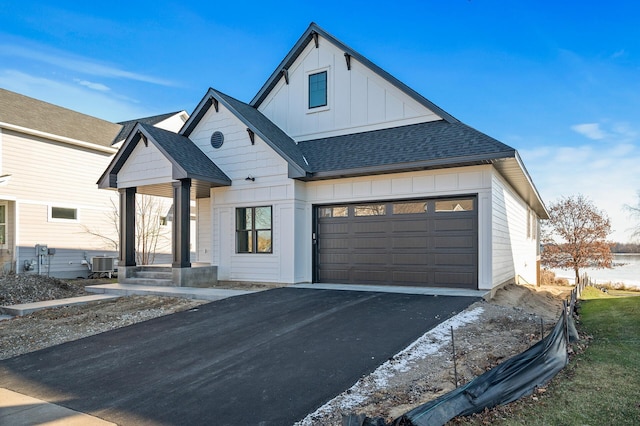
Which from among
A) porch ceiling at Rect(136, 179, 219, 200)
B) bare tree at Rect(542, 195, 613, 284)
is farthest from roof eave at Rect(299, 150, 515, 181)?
bare tree at Rect(542, 195, 613, 284)

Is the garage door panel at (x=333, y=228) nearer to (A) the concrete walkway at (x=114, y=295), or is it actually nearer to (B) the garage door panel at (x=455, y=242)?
(B) the garage door panel at (x=455, y=242)

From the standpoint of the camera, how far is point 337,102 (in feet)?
43.1

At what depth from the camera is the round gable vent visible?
12.9 meters

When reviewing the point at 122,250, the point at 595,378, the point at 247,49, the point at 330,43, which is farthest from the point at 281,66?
the point at 595,378

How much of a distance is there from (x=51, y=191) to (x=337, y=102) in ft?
40.0

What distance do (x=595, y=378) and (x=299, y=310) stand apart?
5015mm

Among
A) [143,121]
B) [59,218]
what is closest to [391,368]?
[59,218]

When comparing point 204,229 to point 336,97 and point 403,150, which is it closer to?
point 336,97

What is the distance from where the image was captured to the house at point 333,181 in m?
10.3

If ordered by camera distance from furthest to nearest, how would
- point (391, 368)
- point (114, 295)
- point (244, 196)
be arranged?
point (244, 196)
point (114, 295)
point (391, 368)

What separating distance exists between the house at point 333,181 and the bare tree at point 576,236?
61.4 feet

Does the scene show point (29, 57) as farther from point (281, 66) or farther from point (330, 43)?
point (330, 43)

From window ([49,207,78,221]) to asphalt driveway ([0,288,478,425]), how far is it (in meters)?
11.6

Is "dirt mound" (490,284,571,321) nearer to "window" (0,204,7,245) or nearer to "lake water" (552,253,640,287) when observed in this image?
"window" (0,204,7,245)
